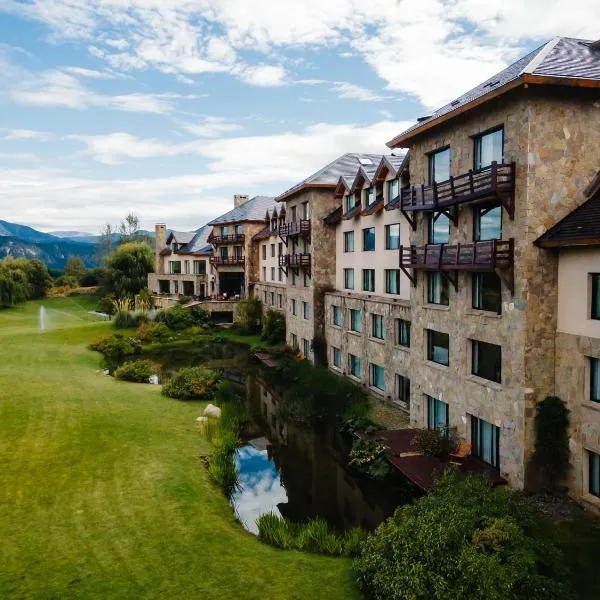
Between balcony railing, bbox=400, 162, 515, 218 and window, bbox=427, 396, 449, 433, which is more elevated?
balcony railing, bbox=400, 162, 515, 218

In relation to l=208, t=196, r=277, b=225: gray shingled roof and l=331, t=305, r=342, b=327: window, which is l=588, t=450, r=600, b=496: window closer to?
l=331, t=305, r=342, b=327: window

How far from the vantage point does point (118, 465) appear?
20.1m

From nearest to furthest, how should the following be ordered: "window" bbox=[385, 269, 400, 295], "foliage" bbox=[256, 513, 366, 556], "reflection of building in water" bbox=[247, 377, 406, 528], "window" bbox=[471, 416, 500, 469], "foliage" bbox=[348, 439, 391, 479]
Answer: "foliage" bbox=[256, 513, 366, 556] < "reflection of building in water" bbox=[247, 377, 406, 528] < "window" bbox=[471, 416, 500, 469] < "foliage" bbox=[348, 439, 391, 479] < "window" bbox=[385, 269, 400, 295]

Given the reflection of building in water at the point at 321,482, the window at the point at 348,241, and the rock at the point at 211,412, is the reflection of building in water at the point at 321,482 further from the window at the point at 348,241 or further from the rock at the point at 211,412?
the window at the point at 348,241

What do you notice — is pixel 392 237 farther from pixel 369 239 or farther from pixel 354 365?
pixel 354 365

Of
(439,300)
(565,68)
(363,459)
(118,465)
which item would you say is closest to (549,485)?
(363,459)

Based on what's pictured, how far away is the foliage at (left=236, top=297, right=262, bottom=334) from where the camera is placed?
183 ft

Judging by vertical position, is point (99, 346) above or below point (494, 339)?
below

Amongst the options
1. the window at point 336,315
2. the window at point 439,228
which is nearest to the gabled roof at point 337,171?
the window at point 336,315

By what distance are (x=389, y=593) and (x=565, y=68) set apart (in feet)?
53.9

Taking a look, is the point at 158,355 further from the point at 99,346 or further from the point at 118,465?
the point at 118,465

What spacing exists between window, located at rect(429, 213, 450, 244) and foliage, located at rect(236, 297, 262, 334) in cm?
3459

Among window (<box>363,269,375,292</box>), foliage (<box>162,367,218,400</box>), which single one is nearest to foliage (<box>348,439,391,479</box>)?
foliage (<box>162,367,218,400</box>)

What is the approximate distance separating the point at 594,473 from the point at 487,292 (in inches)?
268
